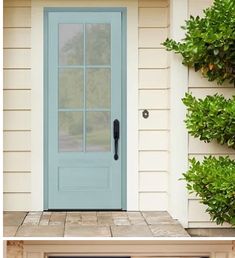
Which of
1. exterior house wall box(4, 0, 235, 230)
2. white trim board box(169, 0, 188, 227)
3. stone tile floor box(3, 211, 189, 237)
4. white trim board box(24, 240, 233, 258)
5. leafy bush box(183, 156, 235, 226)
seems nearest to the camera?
white trim board box(24, 240, 233, 258)

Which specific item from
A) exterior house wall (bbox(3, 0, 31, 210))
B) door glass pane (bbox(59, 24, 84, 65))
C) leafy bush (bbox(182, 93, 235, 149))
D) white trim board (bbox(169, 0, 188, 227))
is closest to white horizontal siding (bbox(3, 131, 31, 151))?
exterior house wall (bbox(3, 0, 31, 210))

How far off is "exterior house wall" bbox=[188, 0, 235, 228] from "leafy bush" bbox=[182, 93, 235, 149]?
142mm

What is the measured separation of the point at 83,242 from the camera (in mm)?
4594

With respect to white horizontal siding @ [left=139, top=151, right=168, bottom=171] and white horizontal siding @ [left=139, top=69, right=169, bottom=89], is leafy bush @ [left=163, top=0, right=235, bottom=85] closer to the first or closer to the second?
white horizontal siding @ [left=139, top=69, right=169, bottom=89]

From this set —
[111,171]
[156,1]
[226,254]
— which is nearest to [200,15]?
[156,1]

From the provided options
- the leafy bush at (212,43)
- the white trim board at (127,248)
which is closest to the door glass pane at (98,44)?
the leafy bush at (212,43)

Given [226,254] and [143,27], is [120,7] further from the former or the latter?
[226,254]

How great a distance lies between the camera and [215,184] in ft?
16.0

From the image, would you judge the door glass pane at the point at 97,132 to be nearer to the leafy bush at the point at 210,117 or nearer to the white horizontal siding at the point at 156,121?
the white horizontal siding at the point at 156,121

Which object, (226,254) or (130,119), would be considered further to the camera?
(130,119)

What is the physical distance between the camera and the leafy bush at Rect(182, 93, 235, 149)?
193 inches

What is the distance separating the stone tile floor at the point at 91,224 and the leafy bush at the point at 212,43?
1.02 metres

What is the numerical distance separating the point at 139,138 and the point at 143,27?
2.51 ft

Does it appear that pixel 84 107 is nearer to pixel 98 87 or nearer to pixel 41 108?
pixel 98 87
